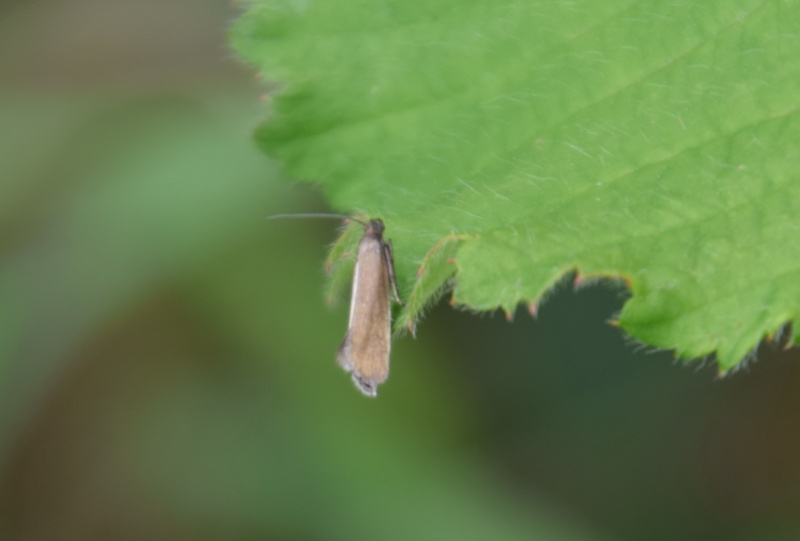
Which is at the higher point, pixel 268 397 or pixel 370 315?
pixel 268 397

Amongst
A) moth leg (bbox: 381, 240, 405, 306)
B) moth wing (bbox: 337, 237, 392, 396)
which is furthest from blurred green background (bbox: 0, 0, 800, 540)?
moth leg (bbox: 381, 240, 405, 306)

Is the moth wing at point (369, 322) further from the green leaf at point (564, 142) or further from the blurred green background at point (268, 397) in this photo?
the blurred green background at point (268, 397)

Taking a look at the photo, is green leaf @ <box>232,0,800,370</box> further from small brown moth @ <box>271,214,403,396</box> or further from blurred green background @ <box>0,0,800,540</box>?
blurred green background @ <box>0,0,800,540</box>

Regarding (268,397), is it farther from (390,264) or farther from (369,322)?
(390,264)

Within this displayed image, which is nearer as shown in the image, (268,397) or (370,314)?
(370,314)

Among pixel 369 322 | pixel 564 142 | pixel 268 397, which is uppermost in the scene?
pixel 268 397

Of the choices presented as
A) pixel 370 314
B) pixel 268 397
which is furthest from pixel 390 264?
pixel 268 397

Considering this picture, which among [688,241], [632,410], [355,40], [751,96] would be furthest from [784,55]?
[632,410]

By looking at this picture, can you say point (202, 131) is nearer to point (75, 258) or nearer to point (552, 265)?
point (75, 258)
